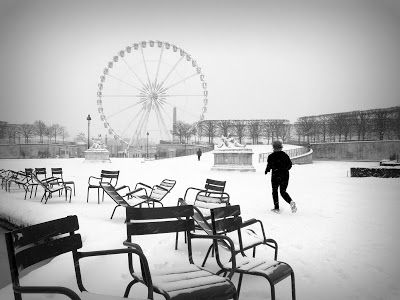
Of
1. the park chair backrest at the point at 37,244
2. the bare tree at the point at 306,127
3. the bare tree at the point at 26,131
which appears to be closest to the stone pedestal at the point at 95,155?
the bare tree at the point at 26,131

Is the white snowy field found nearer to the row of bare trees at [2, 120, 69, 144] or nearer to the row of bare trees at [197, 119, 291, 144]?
the row of bare trees at [2, 120, 69, 144]

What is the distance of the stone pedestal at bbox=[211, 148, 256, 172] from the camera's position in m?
16.5

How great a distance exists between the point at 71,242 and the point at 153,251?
1883 mm

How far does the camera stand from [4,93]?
19.3 feet

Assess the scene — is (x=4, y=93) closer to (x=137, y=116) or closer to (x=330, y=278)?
(x=330, y=278)

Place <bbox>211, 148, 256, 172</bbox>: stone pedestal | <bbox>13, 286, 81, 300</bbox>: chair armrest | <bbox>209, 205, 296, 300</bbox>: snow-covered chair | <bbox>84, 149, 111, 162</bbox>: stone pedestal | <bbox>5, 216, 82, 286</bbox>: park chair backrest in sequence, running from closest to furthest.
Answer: <bbox>13, 286, 81, 300</bbox>: chair armrest
<bbox>5, 216, 82, 286</bbox>: park chair backrest
<bbox>209, 205, 296, 300</bbox>: snow-covered chair
<bbox>211, 148, 256, 172</bbox>: stone pedestal
<bbox>84, 149, 111, 162</bbox>: stone pedestal

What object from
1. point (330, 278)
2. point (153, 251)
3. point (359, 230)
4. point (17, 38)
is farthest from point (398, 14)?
point (17, 38)

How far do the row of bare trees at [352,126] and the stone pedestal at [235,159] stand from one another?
1912cm

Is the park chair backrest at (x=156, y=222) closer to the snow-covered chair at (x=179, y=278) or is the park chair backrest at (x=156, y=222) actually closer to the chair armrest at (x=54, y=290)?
the snow-covered chair at (x=179, y=278)

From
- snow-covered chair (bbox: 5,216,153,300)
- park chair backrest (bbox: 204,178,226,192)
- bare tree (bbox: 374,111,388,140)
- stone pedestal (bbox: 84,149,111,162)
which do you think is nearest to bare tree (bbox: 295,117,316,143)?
bare tree (bbox: 374,111,388,140)

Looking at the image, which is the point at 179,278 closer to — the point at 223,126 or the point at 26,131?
the point at 26,131

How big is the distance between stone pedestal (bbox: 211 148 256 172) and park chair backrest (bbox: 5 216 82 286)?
567 inches

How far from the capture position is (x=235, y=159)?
16766 mm

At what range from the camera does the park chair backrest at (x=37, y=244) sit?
1770 millimetres
